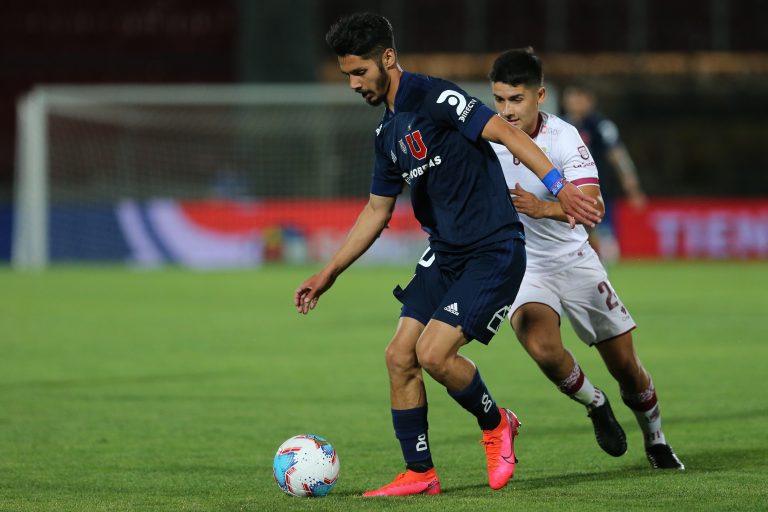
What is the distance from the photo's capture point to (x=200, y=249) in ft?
84.7

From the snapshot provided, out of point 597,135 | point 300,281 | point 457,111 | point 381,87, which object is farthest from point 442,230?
point 300,281

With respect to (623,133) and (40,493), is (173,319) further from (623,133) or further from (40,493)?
(623,133)

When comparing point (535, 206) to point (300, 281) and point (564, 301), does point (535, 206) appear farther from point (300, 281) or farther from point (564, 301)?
point (300, 281)

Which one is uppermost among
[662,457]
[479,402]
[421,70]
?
[421,70]

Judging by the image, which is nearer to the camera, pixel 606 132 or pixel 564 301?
pixel 564 301

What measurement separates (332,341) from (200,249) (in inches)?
525

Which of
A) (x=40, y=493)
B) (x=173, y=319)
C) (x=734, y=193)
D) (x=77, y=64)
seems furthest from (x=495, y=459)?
(x=77, y=64)

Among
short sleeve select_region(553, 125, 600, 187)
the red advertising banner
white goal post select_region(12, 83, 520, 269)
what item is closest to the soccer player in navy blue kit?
short sleeve select_region(553, 125, 600, 187)

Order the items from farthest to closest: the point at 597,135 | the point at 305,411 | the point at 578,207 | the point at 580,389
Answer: the point at 597,135, the point at 305,411, the point at 580,389, the point at 578,207

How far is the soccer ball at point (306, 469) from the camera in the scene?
18.1 feet

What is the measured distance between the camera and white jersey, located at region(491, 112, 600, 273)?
6336 millimetres

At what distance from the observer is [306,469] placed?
18.1 ft

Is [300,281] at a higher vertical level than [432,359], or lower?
lower

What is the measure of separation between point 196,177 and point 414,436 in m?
22.6
